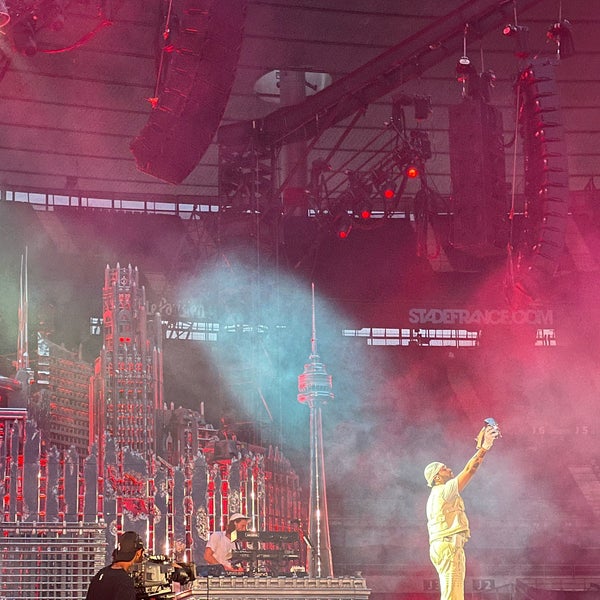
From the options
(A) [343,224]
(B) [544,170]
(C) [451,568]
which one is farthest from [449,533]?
(A) [343,224]

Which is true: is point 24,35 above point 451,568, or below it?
above

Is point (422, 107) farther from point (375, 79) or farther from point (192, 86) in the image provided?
point (192, 86)

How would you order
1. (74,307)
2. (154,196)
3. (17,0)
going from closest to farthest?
(17,0), (74,307), (154,196)

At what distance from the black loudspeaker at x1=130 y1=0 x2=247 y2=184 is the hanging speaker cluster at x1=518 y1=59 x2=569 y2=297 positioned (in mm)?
3631

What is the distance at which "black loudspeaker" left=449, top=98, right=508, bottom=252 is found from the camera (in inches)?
451

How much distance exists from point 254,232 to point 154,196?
22.3ft

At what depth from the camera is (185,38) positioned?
30.3ft

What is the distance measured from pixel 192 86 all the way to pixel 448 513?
16.0 feet

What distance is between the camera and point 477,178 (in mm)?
11555

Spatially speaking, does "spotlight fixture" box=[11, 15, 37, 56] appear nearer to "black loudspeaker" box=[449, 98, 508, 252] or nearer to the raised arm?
the raised arm

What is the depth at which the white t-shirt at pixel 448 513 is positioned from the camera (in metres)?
6.96

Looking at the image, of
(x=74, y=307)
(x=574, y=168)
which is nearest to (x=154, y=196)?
(x=74, y=307)

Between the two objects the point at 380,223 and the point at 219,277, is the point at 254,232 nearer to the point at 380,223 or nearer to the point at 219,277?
the point at 219,277

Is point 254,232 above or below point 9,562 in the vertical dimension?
above
